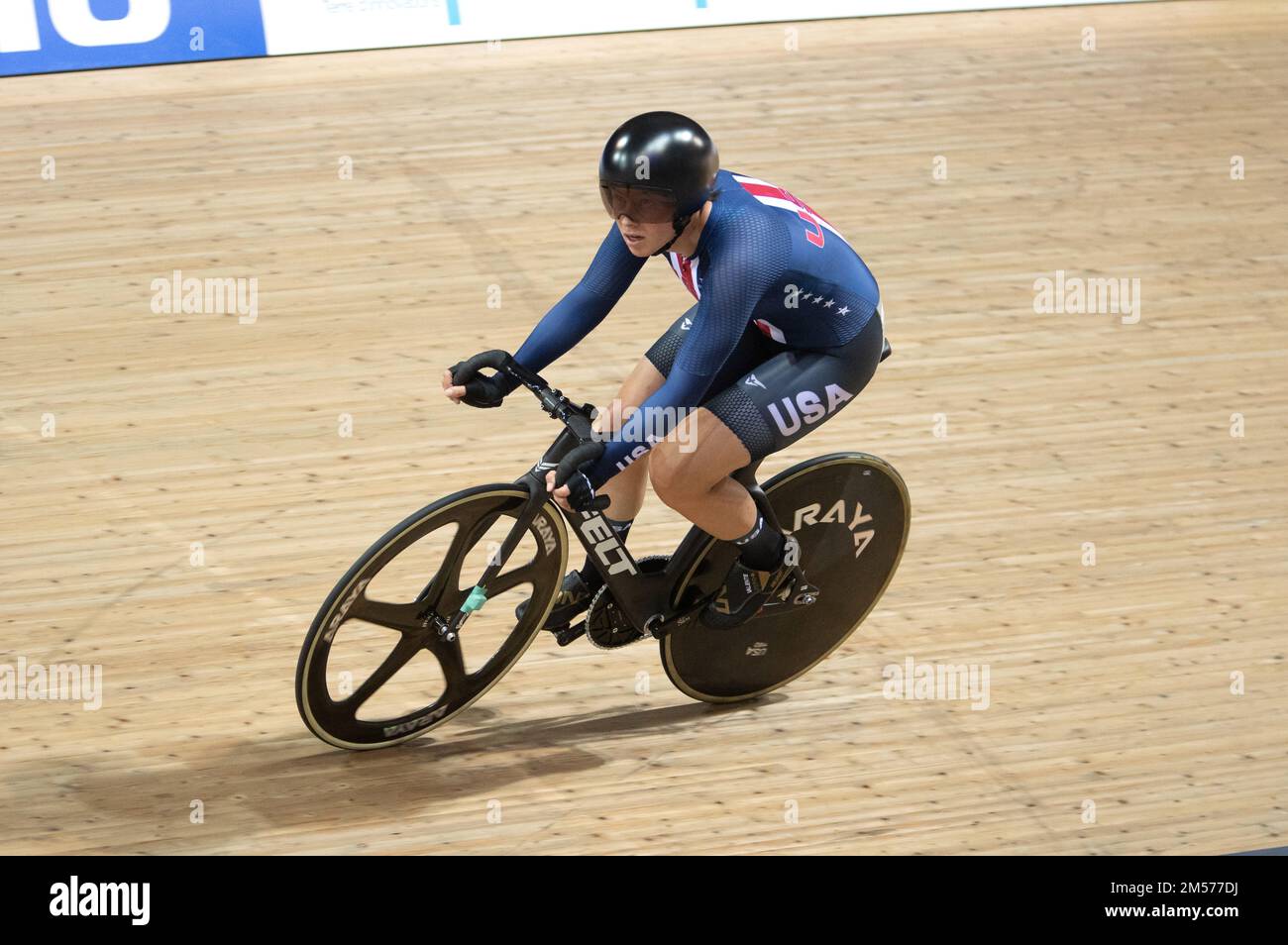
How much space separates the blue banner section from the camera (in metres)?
8.02

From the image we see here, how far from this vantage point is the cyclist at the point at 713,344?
3053 mm

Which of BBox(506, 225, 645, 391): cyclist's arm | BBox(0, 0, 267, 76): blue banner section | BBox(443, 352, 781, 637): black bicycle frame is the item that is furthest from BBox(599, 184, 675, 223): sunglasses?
BBox(0, 0, 267, 76): blue banner section

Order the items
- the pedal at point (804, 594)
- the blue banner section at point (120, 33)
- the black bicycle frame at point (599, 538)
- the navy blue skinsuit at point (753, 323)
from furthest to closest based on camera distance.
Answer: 1. the blue banner section at point (120, 33)
2. the pedal at point (804, 594)
3. the black bicycle frame at point (599, 538)
4. the navy blue skinsuit at point (753, 323)

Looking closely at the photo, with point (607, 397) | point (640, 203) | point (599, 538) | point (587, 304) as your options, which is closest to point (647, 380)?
point (587, 304)

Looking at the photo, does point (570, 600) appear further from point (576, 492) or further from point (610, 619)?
point (576, 492)

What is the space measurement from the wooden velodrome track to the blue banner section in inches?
6.1

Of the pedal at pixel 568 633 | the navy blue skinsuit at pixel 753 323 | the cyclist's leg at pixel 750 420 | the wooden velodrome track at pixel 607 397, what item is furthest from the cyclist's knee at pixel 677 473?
the wooden velodrome track at pixel 607 397

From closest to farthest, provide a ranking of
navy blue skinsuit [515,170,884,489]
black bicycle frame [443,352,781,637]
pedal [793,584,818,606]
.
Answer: navy blue skinsuit [515,170,884,489], black bicycle frame [443,352,781,637], pedal [793,584,818,606]

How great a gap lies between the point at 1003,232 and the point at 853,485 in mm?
3337

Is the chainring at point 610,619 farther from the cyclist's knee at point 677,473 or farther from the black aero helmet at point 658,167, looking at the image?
the black aero helmet at point 658,167

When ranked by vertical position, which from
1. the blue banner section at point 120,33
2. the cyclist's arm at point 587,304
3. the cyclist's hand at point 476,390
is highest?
the blue banner section at point 120,33

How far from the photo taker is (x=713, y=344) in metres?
3.07

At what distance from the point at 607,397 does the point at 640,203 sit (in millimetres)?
2268

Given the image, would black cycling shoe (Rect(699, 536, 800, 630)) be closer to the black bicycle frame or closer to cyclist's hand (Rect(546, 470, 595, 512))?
the black bicycle frame
